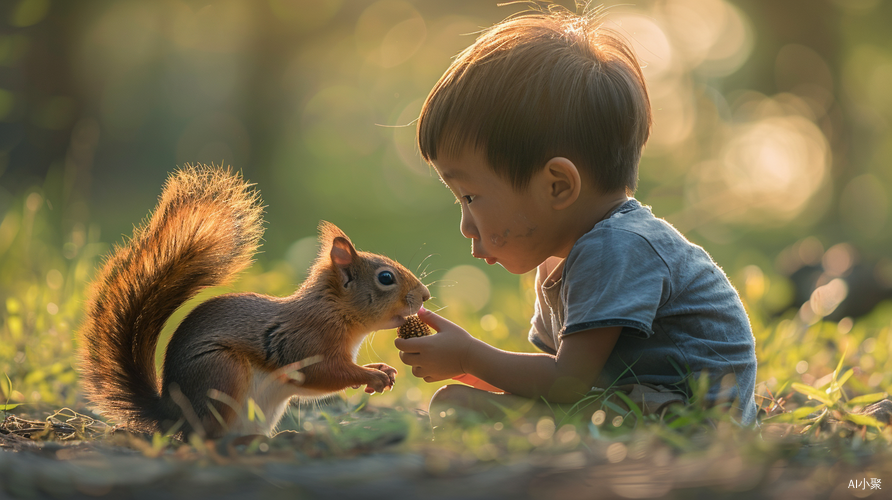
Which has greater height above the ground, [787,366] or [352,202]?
[352,202]

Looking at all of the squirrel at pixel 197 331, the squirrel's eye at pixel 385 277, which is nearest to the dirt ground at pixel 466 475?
the squirrel at pixel 197 331

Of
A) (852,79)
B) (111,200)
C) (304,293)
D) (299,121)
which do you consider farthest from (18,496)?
(299,121)

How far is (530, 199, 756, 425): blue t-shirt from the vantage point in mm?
1806

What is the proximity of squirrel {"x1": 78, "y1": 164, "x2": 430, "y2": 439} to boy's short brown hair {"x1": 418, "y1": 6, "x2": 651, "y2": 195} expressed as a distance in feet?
2.26

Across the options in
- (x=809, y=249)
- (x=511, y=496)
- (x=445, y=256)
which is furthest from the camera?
(x=445, y=256)

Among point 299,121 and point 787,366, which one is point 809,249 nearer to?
point 787,366

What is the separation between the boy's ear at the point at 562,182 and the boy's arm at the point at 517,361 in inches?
17.0

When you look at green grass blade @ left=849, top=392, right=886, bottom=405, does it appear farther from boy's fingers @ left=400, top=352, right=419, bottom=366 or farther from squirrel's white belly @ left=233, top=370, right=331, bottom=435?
squirrel's white belly @ left=233, top=370, right=331, bottom=435

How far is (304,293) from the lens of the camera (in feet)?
7.37

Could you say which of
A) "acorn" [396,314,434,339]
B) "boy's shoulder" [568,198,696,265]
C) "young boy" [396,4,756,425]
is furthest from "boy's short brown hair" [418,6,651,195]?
"acorn" [396,314,434,339]

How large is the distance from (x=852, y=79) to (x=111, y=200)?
10009 millimetres

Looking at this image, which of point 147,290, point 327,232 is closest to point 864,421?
point 327,232

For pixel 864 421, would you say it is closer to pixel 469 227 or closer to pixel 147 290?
pixel 469 227

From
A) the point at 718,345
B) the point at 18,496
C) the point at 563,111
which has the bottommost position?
the point at 718,345
